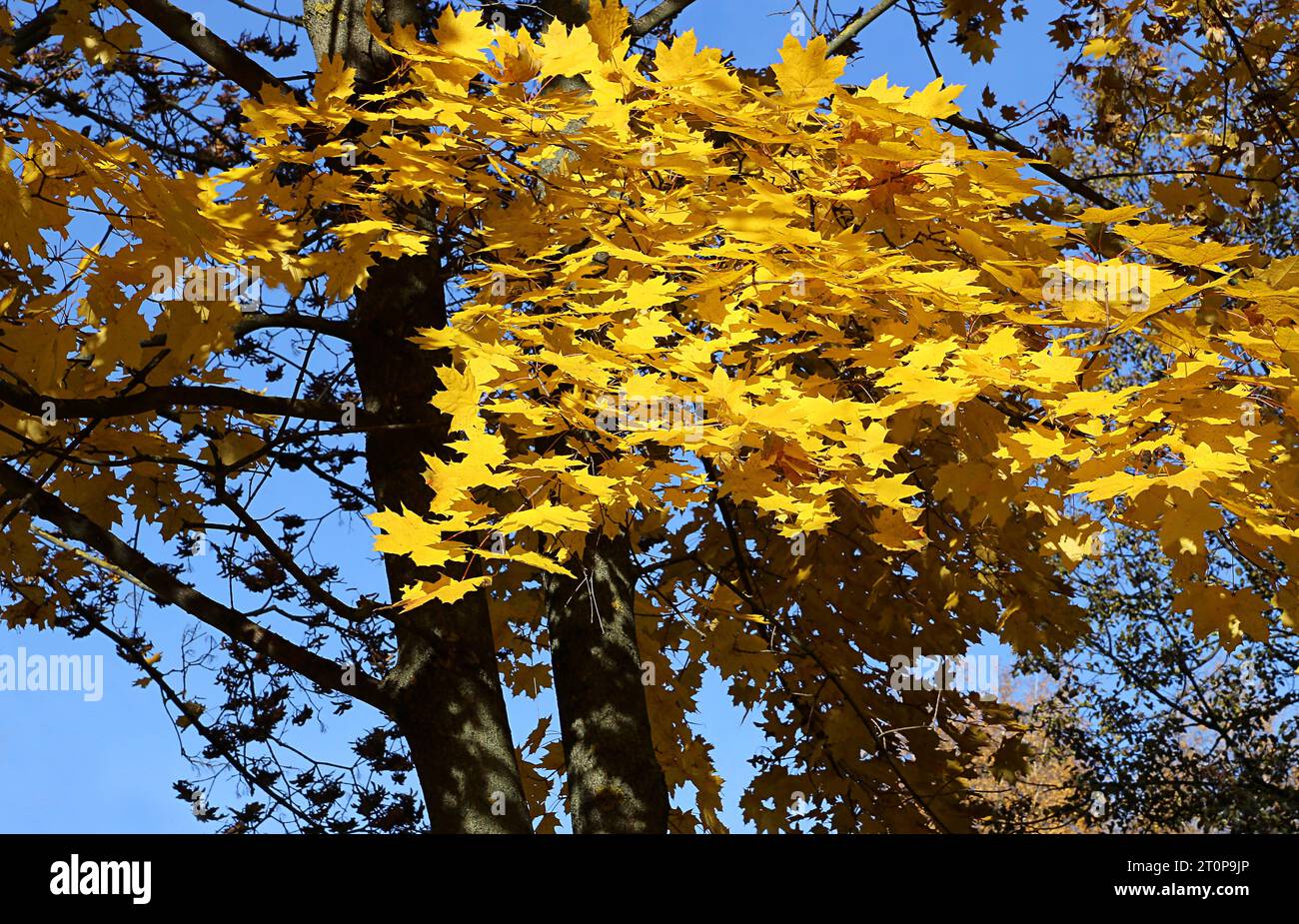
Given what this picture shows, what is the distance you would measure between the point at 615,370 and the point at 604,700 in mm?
1945

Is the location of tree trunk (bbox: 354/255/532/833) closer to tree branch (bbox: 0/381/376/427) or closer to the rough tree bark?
the rough tree bark

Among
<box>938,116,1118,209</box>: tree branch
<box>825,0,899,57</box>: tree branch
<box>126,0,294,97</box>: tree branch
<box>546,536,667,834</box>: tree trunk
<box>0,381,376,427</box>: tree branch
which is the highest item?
<box>825,0,899,57</box>: tree branch

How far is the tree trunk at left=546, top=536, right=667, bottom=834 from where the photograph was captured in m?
4.57

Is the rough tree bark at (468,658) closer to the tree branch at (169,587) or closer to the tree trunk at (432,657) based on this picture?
the tree trunk at (432,657)

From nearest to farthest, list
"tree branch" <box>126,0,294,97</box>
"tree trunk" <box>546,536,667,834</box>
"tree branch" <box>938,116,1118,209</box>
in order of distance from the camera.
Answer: "tree trunk" <box>546,536,667,834</box> < "tree branch" <box>126,0,294,97</box> < "tree branch" <box>938,116,1118,209</box>

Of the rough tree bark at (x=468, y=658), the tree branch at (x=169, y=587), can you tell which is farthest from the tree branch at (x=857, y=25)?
the tree branch at (x=169, y=587)

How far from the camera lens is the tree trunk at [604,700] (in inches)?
180

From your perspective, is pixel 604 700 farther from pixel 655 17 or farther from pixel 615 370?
pixel 655 17

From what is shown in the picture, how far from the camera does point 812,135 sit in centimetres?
308

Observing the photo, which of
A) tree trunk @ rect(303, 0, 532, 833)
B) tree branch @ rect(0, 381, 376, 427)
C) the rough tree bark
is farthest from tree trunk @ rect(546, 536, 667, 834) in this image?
tree branch @ rect(0, 381, 376, 427)

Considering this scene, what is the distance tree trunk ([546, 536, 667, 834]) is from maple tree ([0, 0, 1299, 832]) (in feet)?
0.05

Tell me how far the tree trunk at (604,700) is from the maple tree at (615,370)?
0.05ft
